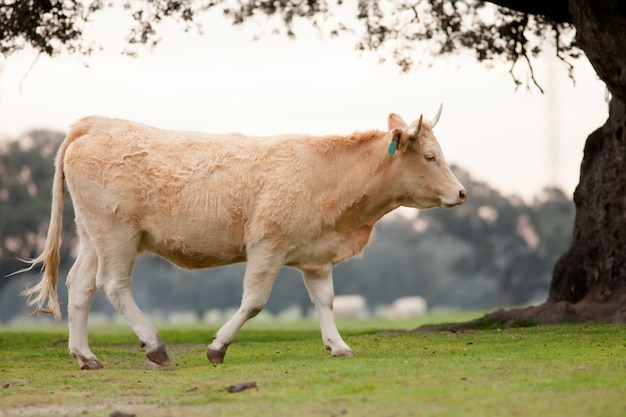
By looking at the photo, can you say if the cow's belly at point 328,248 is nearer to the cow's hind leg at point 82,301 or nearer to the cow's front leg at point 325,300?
the cow's front leg at point 325,300

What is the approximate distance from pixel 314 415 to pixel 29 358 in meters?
7.30

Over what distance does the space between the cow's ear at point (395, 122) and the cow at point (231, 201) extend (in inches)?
9.2

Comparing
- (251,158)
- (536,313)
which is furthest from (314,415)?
(536,313)

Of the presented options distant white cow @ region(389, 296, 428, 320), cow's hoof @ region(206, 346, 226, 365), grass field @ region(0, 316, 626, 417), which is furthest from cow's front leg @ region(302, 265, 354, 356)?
distant white cow @ region(389, 296, 428, 320)

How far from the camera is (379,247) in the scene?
282ft

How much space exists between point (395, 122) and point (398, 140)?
533 millimetres

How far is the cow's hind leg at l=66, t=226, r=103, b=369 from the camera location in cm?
1102

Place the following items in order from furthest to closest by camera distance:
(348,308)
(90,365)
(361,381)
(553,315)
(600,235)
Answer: (348,308) → (600,235) → (553,315) → (90,365) → (361,381)

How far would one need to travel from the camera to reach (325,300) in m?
11.4

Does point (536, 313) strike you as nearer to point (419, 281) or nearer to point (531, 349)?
point (531, 349)

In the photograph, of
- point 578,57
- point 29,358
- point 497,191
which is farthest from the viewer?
point 497,191

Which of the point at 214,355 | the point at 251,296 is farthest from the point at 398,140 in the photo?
the point at 214,355

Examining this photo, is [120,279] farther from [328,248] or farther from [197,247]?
[328,248]

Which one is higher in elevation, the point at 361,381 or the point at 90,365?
the point at 90,365
